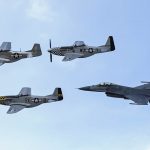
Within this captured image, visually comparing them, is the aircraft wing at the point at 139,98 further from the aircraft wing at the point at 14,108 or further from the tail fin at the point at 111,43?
the aircraft wing at the point at 14,108

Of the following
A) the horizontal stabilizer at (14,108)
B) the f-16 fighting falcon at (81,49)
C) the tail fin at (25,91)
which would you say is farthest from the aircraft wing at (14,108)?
the f-16 fighting falcon at (81,49)

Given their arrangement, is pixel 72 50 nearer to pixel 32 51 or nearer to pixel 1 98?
pixel 32 51

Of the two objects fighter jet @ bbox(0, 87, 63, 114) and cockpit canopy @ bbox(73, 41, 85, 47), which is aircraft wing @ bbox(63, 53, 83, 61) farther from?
fighter jet @ bbox(0, 87, 63, 114)

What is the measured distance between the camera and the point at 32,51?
472 ft

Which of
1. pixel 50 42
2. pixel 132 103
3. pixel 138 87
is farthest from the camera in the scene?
pixel 50 42

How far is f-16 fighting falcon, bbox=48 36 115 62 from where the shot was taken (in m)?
145

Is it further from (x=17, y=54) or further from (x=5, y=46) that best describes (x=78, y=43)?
(x=5, y=46)

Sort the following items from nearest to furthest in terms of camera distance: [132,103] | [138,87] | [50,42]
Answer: [132,103]
[138,87]
[50,42]

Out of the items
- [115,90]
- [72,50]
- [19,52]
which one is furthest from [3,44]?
[115,90]

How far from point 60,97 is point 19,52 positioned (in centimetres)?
1634

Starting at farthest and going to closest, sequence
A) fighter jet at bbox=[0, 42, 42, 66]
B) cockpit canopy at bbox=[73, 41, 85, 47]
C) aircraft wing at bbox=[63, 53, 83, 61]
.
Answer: cockpit canopy at bbox=[73, 41, 85, 47] → fighter jet at bbox=[0, 42, 42, 66] → aircraft wing at bbox=[63, 53, 83, 61]

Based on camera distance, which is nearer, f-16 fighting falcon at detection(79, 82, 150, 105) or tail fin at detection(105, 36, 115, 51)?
f-16 fighting falcon at detection(79, 82, 150, 105)

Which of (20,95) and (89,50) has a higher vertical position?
(89,50)

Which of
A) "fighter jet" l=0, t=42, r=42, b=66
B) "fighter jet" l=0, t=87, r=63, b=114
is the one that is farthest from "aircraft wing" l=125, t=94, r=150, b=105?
"fighter jet" l=0, t=42, r=42, b=66
